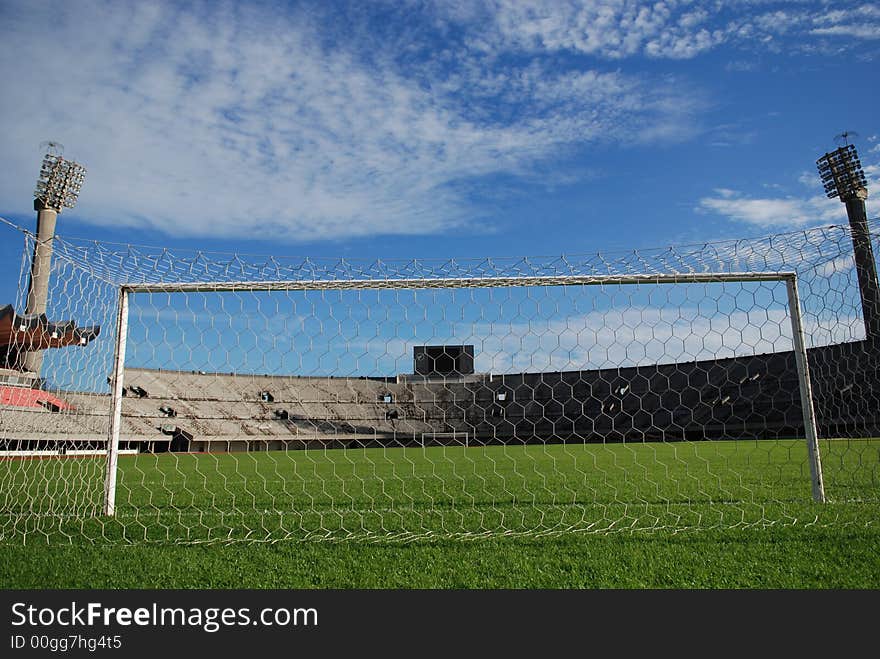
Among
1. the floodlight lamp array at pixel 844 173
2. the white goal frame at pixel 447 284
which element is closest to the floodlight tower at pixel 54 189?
the white goal frame at pixel 447 284

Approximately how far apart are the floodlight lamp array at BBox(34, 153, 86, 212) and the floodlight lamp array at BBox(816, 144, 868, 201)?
1946 inches

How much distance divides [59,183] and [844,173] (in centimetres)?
5198

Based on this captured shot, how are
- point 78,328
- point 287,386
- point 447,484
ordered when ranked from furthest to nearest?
point 287,386
point 447,484
point 78,328

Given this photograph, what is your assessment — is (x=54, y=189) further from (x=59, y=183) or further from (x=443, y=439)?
(x=443, y=439)

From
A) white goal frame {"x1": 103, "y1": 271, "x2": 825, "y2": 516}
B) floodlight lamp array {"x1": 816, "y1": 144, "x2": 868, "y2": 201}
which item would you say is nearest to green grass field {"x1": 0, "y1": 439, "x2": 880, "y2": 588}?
Answer: white goal frame {"x1": 103, "y1": 271, "x2": 825, "y2": 516}

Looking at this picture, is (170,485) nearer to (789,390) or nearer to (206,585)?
(206,585)

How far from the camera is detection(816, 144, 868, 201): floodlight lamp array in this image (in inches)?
1367

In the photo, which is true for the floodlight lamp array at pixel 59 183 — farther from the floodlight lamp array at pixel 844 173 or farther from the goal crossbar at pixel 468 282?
the floodlight lamp array at pixel 844 173

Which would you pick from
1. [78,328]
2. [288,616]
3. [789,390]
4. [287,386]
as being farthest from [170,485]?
[789,390]

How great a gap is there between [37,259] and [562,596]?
5364 mm

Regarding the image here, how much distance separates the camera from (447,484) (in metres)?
7.90

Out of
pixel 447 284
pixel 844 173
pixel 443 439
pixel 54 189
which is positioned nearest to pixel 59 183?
pixel 54 189

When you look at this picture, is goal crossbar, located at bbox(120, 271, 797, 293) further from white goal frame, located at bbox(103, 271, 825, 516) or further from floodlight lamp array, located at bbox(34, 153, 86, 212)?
floodlight lamp array, located at bbox(34, 153, 86, 212)

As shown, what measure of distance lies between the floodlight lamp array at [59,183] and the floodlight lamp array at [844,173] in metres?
49.4
